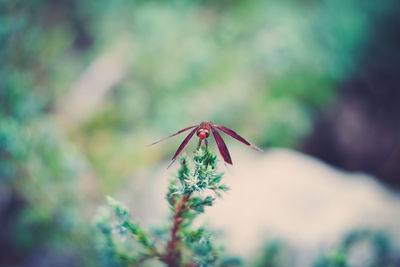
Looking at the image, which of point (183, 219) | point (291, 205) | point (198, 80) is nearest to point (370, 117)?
point (291, 205)

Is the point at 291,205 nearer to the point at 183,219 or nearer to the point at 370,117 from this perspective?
the point at 183,219

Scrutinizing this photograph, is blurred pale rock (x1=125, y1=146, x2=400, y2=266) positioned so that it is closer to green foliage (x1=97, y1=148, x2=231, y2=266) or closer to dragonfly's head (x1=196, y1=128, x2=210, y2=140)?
green foliage (x1=97, y1=148, x2=231, y2=266)

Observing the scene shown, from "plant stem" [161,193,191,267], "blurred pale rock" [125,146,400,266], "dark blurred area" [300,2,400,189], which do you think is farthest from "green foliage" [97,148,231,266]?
"dark blurred area" [300,2,400,189]

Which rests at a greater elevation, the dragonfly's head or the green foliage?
the dragonfly's head

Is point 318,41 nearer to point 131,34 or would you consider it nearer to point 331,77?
point 331,77

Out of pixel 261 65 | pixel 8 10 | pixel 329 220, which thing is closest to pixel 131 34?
pixel 8 10
